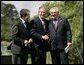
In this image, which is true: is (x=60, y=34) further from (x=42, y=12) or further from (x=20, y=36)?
(x=20, y=36)

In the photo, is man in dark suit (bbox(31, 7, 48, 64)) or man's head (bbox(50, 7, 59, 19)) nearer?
man's head (bbox(50, 7, 59, 19))

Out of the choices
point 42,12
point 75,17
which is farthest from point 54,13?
point 75,17

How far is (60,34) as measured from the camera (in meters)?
8.91

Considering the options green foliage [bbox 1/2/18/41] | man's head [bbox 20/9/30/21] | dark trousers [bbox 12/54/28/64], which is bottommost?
dark trousers [bbox 12/54/28/64]

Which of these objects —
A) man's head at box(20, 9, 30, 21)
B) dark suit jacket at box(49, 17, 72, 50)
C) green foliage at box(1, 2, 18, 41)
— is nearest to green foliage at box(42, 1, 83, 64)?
green foliage at box(1, 2, 18, 41)

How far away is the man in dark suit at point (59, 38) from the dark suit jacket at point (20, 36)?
0.49 m

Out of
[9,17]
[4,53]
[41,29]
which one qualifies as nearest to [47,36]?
[41,29]

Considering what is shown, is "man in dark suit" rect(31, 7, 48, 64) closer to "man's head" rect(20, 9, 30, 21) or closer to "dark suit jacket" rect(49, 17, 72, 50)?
"dark suit jacket" rect(49, 17, 72, 50)

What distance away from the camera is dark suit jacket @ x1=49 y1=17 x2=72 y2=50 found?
8.85 meters

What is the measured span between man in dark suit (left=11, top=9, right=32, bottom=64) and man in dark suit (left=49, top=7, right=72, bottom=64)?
0.49 metres

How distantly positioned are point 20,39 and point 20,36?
0.39 feet

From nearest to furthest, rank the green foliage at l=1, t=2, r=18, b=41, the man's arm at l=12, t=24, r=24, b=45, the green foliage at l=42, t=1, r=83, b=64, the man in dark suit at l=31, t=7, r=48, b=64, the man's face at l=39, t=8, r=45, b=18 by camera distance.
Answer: the man's face at l=39, t=8, r=45, b=18 < the man's arm at l=12, t=24, r=24, b=45 < the man in dark suit at l=31, t=7, r=48, b=64 < the green foliage at l=42, t=1, r=83, b=64 < the green foliage at l=1, t=2, r=18, b=41

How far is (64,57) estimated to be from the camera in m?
8.86

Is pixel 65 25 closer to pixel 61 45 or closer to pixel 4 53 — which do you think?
pixel 61 45
